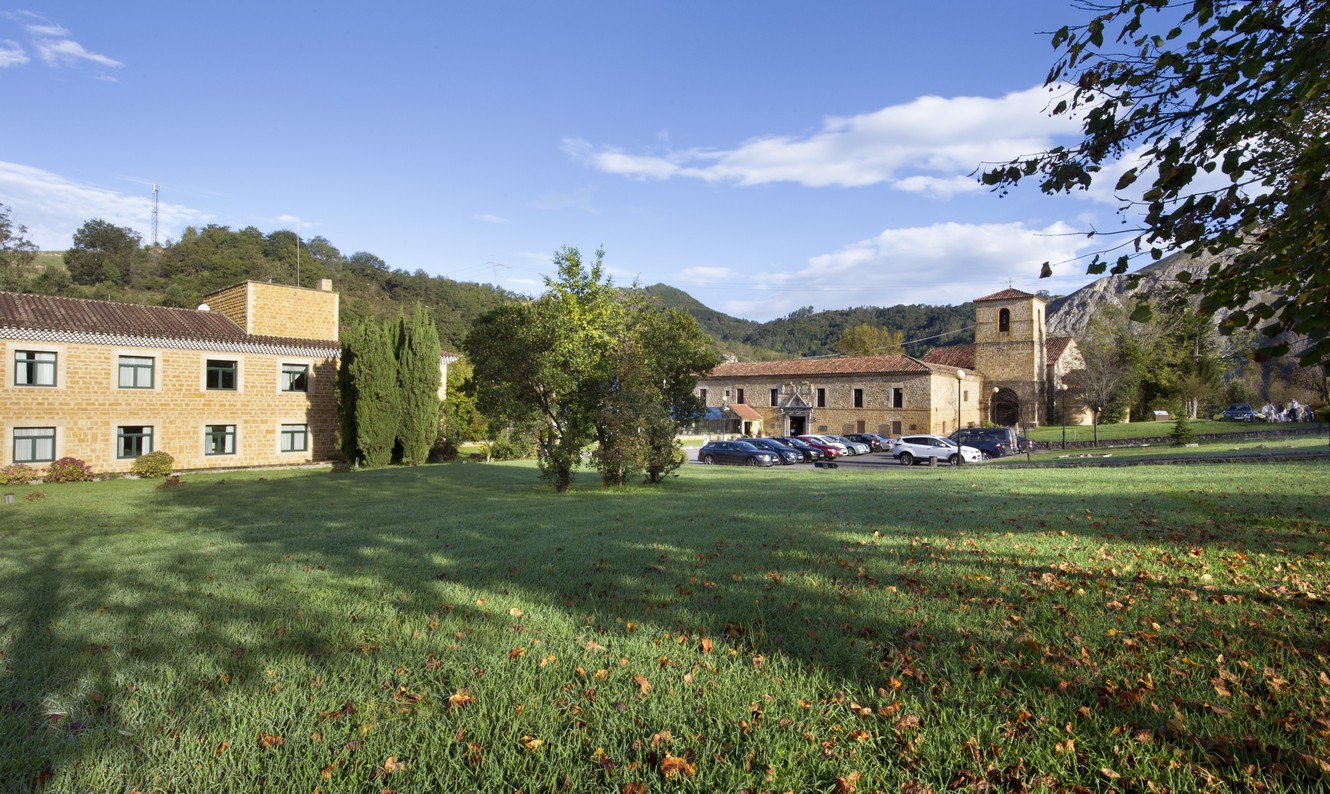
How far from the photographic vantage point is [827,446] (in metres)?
38.4

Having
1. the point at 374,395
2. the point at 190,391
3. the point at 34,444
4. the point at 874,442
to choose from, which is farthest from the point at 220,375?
the point at 874,442

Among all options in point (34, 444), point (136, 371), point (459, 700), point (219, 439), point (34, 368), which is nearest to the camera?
point (459, 700)

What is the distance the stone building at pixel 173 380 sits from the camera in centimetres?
2455

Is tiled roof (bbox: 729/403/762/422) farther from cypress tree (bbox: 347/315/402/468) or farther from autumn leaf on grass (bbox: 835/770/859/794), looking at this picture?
autumn leaf on grass (bbox: 835/770/859/794)

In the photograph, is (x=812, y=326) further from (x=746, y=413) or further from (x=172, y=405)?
(x=172, y=405)

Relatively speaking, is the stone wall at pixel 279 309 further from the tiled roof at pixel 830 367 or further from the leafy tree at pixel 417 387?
the tiled roof at pixel 830 367

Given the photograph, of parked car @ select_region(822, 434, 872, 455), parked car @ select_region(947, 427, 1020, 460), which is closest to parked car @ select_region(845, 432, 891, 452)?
parked car @ select_region(822, 434, 872, 455)

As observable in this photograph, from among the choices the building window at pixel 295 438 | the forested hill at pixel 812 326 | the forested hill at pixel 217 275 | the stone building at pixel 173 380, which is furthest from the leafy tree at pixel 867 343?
the building window at pixel 295 438

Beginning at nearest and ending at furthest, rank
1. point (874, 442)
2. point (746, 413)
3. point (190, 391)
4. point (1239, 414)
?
point (190, 391) → point (874, 442) → point (1239, 414) → point (746, 413)

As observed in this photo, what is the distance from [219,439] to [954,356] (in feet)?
181

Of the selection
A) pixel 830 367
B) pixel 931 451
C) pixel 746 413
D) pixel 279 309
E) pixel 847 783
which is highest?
pixel 279 309

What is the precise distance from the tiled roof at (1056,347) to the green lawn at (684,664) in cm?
5630

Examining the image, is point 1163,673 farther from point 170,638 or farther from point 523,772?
point 170,638

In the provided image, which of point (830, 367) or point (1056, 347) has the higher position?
point (1056, 347)
